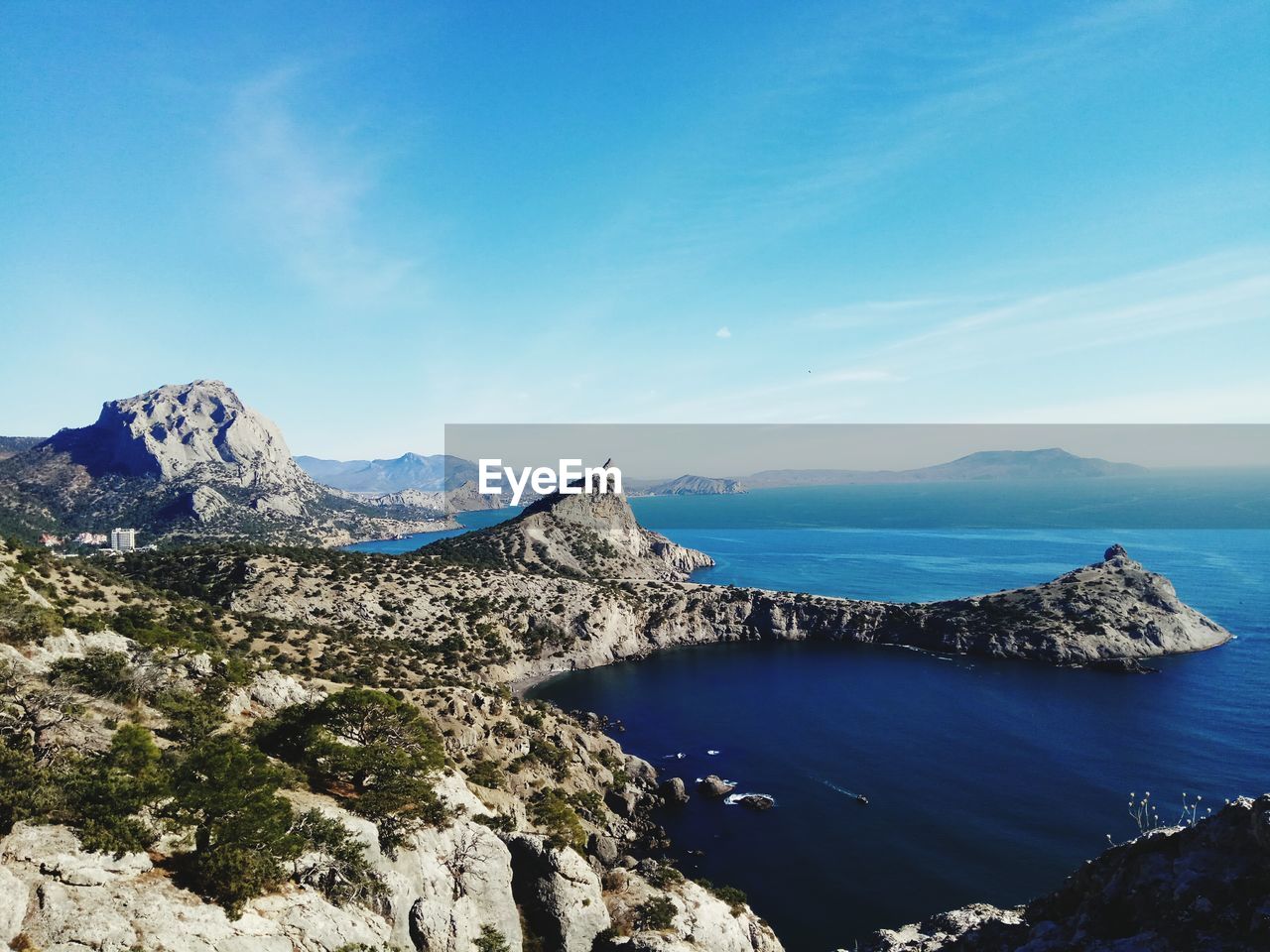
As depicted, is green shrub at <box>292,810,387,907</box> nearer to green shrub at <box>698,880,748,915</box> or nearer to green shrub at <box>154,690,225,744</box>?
green shrub at <box>154,690,225,744</box>

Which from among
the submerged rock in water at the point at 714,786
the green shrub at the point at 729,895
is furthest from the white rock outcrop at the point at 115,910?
the submerged rock in water at the point at 714,786

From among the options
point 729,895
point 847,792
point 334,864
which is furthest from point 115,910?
point 847,792

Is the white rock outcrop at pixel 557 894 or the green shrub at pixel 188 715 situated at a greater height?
the green shrub at pixel 188 715

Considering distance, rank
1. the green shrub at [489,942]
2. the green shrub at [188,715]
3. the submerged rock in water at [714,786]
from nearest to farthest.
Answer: the green shrub at [188,715]
the green shrub at [489,942]
the submerged rock in water at [714,786]

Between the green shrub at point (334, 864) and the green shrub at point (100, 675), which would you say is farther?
the green shrub at point (100, 675)

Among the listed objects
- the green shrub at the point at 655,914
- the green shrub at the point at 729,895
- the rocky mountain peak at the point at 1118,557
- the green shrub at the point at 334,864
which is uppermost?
the green shrub at the point at 334,864

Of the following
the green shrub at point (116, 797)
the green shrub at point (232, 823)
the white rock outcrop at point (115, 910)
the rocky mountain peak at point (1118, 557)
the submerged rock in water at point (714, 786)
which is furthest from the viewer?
the rocky mountain peak at point (1118, 557)

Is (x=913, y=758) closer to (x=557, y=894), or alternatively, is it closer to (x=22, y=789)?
(x=557, y=894)

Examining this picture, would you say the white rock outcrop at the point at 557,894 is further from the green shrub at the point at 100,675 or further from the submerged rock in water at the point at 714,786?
the submerged rock in water at the point at 714,786
